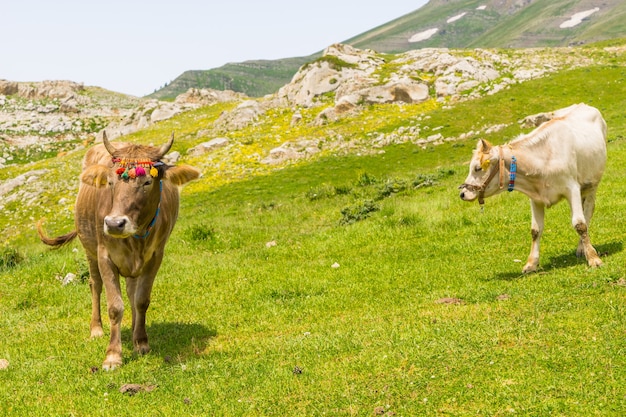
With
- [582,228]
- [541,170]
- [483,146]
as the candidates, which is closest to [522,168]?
[541,170]

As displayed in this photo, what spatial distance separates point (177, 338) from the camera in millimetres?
10070

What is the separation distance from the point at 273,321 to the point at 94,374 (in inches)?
141

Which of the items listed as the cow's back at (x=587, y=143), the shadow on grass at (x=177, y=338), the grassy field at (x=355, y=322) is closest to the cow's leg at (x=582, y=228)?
the grassy field at (x=355, y=322)

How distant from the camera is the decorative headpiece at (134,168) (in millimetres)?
7949

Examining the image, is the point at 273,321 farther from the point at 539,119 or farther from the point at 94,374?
the point at 539,119

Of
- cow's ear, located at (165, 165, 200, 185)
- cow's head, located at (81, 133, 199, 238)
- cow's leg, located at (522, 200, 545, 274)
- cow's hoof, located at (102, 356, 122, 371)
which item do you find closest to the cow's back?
cow's leg, located at (522, 200, 545, 274)

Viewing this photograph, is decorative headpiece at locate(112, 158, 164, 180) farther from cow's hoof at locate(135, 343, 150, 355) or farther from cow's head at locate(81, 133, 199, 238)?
cow's hoof at locate(135, 343, 150, 355)

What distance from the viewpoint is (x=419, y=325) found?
8.80m

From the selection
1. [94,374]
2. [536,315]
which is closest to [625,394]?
[536,315]

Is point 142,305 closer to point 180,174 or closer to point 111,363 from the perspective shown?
point 111,363

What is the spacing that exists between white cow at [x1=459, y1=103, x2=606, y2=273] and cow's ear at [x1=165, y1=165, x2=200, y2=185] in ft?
18.7

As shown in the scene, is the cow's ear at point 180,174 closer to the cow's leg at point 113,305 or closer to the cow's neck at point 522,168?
the cow's leg at point 113,305

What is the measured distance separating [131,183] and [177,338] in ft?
11.6

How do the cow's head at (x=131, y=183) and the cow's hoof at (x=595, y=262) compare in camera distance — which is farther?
the cow's hoof at (x=595, y=262)
